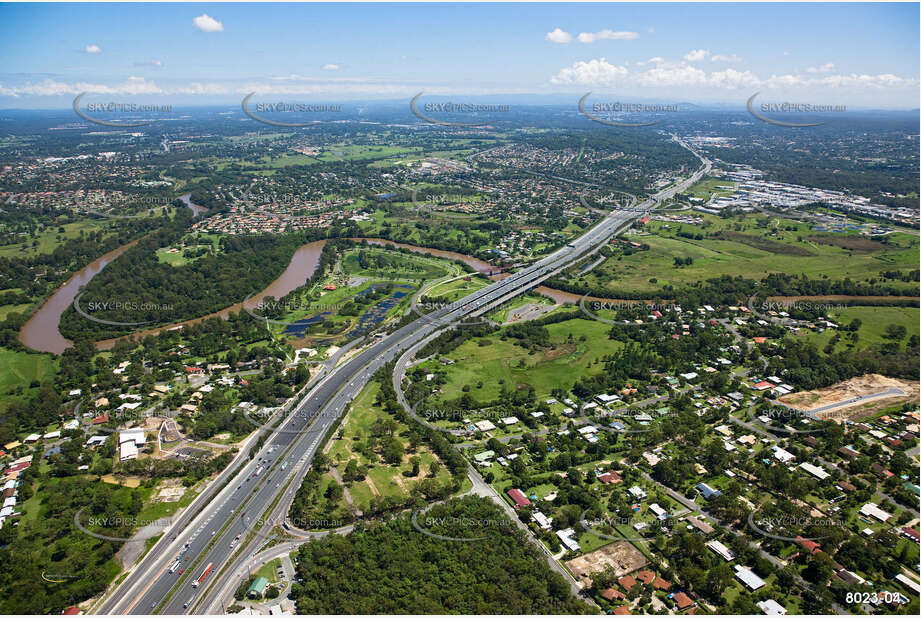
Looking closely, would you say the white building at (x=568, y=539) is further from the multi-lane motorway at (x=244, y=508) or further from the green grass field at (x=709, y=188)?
the green grass field at (x=709, y=188)

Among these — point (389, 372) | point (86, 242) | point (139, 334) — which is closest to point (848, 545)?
point (389, 372)

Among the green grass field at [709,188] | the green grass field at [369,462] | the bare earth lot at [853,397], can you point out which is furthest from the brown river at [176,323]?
the green grass field at [709,188]

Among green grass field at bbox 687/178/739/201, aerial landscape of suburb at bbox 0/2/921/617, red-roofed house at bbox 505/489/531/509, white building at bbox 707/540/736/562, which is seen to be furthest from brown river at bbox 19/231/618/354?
green grass field at bbox 687/178/739/201

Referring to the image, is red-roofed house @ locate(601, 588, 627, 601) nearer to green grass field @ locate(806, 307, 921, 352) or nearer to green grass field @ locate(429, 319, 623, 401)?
green grass field @ locate(429, 319, 623, 401)

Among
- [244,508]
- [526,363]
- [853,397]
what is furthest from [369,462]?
[853,397]

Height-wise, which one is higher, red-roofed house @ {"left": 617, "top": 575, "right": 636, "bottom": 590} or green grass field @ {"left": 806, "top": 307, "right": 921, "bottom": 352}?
green grass field @ {"left": 806, "top": 307, "right": 921, "bottom": 352}
